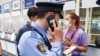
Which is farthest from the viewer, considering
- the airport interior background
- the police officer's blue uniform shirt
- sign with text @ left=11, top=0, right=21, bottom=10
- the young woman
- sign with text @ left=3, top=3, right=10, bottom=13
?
sign with text @ left=3, top=3, right=10, bottom=13

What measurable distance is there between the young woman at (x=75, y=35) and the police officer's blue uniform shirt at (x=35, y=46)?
1.50 m

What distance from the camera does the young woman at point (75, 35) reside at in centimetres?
309

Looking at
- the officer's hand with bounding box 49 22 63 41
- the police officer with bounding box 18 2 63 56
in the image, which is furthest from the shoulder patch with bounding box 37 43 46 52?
the officer's hand with bounding box 49 22 63 41

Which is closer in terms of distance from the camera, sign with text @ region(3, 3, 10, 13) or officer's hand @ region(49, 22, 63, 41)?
officer's hand @ region(49, 22, 63, 41)

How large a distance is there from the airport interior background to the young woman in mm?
419

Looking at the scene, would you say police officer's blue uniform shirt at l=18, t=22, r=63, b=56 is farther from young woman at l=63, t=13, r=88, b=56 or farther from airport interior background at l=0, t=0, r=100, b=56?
young woman at l=63, t=13, r=88, b=56

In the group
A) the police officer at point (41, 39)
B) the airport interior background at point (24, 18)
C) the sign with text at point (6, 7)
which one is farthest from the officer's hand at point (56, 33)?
the sign with text at point (6, 7)

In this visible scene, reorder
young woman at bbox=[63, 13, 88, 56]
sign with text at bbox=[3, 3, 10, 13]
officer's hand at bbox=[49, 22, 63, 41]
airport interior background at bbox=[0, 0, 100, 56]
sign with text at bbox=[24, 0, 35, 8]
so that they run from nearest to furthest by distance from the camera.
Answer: officer's hand at bbox=[49, 22, 63, 41] → young woman at bbox=[63, 13, 88, 56] → airport interior background at bbox=[0, 0, 100, 56] → sign with text at bbox=[24, 0, 35, 8] → sign with text at bbox=[3, 3, 10, 13]

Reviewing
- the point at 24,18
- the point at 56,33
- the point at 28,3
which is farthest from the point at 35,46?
the point at 24,18

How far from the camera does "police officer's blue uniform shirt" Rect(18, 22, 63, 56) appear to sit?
148cm

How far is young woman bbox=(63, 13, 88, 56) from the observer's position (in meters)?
3.09

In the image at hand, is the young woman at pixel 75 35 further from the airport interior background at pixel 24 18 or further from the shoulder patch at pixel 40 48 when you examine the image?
the shoulder patch at pixel 40 48

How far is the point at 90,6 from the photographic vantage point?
3502 millimetres

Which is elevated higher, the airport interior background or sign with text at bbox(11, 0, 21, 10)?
sign with text at bbox(11, 0, 21, 10)
